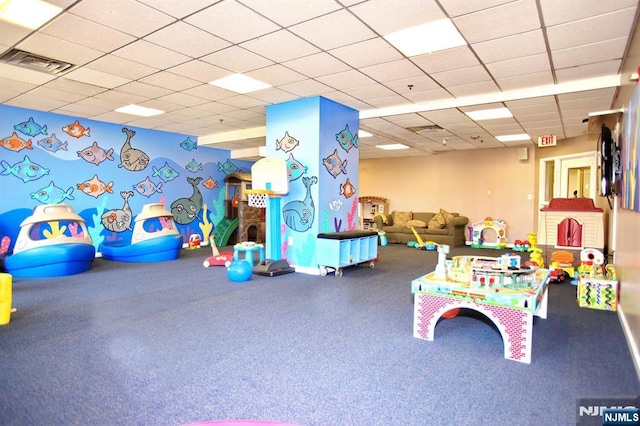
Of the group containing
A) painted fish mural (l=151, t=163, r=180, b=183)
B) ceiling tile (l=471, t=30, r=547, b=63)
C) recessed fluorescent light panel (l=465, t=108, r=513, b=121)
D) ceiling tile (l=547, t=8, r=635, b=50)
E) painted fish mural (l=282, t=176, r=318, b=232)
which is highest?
ceiling tile (l=471, t=30, r=547, b=63)

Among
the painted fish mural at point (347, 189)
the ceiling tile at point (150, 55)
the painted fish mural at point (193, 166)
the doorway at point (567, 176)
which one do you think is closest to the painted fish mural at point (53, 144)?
the painted fish mural at point (193, 166)

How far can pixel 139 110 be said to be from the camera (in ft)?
23.0

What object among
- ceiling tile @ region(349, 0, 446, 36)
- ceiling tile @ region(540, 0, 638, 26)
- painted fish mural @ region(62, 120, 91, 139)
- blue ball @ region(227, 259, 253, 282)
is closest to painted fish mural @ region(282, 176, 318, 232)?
blue ball @ region(227, 259, 253, 282)

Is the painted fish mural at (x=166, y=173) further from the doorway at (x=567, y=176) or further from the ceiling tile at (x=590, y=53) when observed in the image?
the doorway at (x=567, y=176)

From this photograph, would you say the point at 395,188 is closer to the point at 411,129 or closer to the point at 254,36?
the point at 411,129

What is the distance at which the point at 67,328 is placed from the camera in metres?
3.57

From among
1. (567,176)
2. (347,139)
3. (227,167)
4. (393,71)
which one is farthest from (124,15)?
(567,176)

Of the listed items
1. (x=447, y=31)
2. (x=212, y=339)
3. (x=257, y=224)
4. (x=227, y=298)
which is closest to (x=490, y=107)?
(x=447, y=31)

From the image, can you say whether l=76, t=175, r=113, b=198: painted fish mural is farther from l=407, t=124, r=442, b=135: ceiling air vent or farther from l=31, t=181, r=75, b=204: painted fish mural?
l=407, t=124, r=442, b=135: ceiling air vent

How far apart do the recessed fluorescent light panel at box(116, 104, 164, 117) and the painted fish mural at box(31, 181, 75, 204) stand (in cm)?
203

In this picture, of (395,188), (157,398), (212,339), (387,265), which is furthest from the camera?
(395,188)

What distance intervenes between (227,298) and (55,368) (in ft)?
6.97

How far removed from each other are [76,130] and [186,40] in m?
5.05

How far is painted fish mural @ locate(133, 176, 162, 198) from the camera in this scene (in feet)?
28.3
